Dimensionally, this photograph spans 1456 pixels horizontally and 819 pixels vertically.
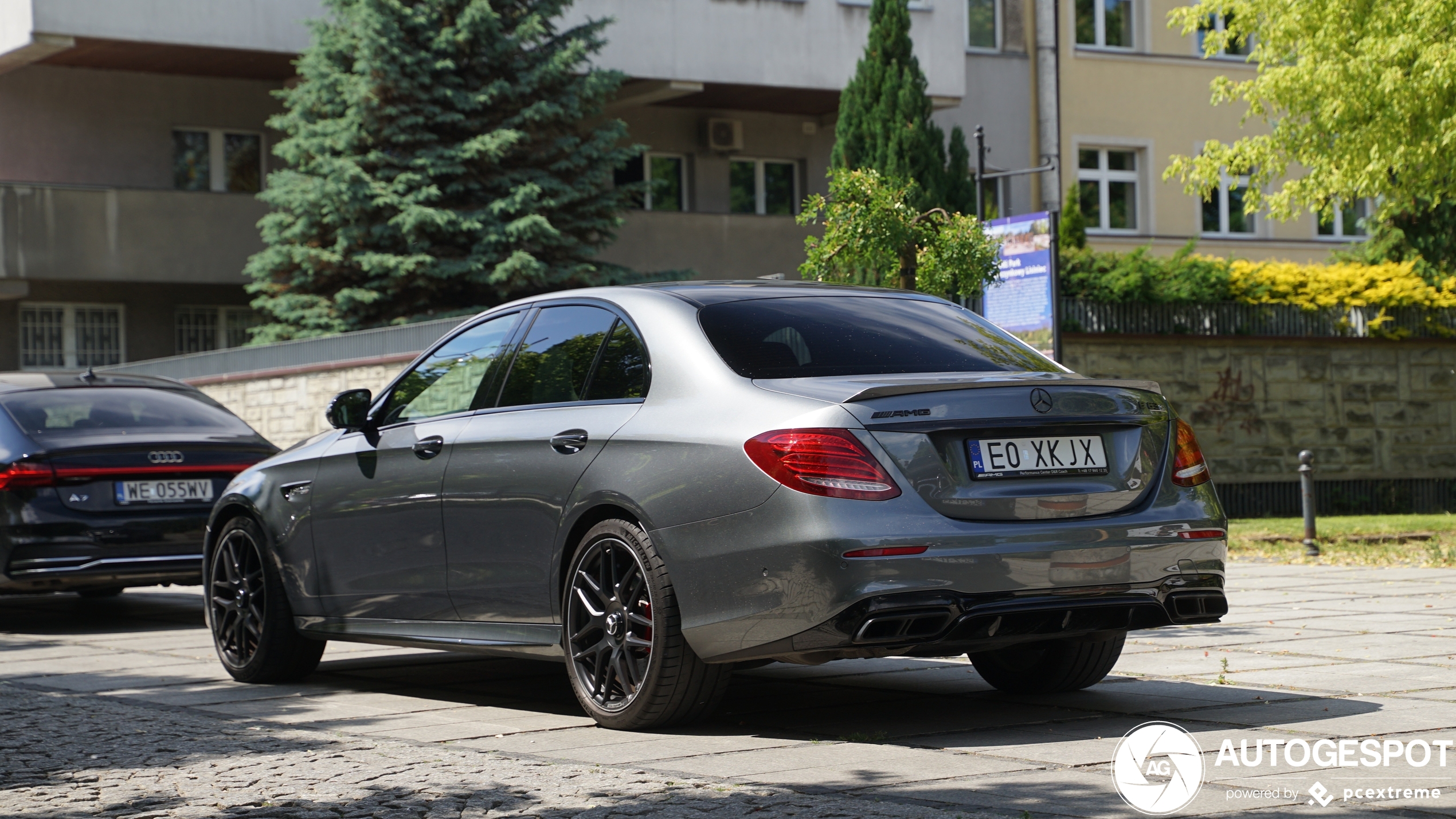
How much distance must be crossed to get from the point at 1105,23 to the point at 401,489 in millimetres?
27665

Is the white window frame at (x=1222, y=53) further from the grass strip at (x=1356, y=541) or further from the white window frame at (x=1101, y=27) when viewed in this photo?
the grass strip at (x=1356, y=541)

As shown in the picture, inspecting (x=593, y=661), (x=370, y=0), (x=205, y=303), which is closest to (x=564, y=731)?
(x=593, y=661)

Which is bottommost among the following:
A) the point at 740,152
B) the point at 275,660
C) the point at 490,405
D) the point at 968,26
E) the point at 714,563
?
the point at 275,660

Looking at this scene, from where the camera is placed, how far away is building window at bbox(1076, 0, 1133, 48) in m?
32.1

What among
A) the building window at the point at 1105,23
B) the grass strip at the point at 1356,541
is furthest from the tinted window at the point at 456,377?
the building window at the point at 1105,23

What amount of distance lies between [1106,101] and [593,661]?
90.8ft

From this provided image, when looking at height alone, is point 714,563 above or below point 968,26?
below

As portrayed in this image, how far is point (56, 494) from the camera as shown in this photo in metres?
10.4

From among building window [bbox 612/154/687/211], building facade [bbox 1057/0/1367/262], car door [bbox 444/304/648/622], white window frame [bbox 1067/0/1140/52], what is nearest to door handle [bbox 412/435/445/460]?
car door [bbox 444/304/648/622]

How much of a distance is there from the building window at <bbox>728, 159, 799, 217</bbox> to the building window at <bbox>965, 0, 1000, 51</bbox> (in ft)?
13.4

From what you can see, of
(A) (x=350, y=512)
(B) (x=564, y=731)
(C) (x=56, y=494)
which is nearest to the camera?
(B) (x=564, y=731)

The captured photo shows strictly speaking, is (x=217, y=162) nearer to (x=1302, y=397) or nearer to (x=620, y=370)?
(x=1302, y=397)

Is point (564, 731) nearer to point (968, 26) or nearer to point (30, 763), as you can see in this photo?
point (30, 763)

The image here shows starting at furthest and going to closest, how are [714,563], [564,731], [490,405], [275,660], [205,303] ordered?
[205,303], [275,660], [490,405], [564,731], [714,563]
